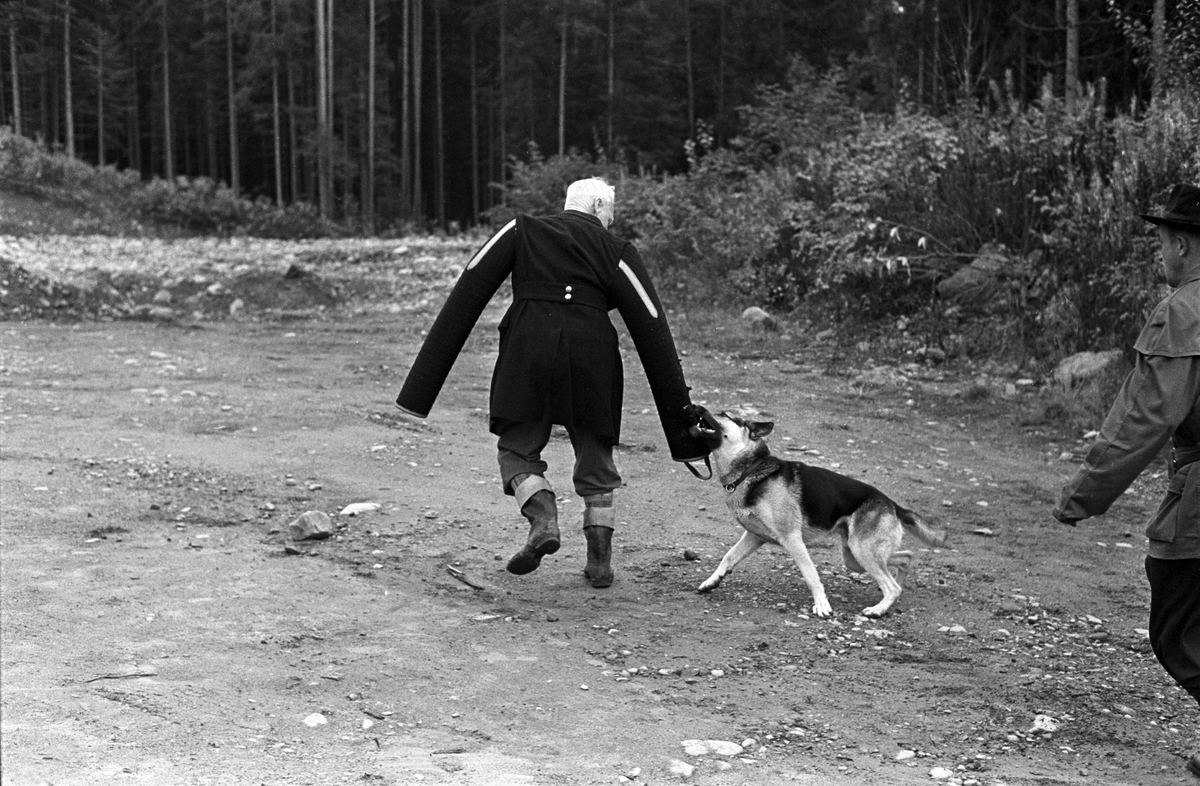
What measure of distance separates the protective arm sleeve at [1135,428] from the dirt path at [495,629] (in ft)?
3.48

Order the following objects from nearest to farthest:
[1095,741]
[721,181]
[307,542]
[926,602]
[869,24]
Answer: [1095,741] → [926,602] → [307,542] → [721,181] → [869,24]

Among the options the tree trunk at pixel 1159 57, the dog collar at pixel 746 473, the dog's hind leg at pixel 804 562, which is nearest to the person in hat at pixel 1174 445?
the dog's hind leg at pixel 804 562

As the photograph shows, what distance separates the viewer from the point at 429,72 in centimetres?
5556

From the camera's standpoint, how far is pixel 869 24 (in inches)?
1578

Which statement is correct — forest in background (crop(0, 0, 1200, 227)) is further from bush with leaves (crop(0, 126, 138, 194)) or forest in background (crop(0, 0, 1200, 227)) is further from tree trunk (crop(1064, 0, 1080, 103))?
tree trunk (crop(1064, 0, 1080, 103))

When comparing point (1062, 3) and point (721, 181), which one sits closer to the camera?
point (721, 181)

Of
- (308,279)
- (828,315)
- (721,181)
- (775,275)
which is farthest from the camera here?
(721,181)

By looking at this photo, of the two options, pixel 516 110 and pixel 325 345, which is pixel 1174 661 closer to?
pixel 325 345

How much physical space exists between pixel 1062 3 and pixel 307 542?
2242 cm

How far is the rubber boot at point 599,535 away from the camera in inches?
264

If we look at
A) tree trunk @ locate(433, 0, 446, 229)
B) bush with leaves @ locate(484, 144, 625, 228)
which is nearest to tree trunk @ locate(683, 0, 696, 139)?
tree trunk @ locate(433, 0, 446, 229)

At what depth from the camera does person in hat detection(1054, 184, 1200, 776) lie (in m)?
4.33

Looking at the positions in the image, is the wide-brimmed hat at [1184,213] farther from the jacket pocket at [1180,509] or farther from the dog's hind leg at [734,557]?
the dog's hind leg at [734,557]

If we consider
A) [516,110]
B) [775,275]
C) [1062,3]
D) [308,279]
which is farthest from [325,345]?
[516,110]
